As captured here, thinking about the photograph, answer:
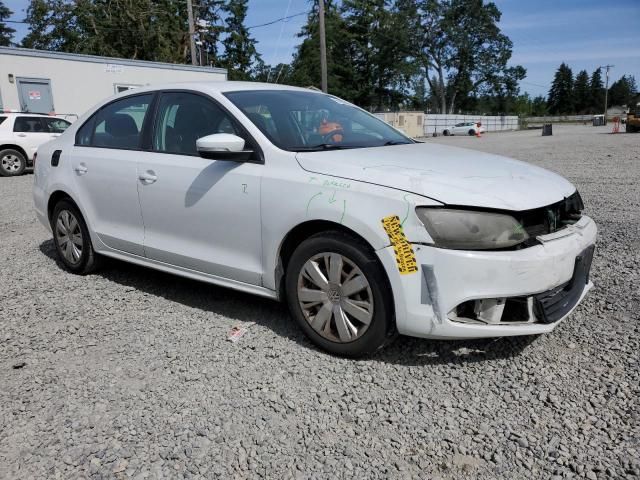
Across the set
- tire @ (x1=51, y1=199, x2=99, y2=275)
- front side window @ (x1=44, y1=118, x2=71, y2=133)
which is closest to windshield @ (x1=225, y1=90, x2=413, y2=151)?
tire @ (x1=51, y1=199, x2=99, y2=275)

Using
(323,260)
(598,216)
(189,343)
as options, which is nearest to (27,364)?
(189,343)

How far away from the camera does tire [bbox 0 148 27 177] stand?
1327cm

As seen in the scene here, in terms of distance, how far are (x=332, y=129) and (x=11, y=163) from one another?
12630 millimetres

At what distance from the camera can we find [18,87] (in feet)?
61.4

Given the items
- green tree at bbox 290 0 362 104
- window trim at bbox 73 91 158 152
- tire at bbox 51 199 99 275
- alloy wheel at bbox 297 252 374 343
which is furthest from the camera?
green tree at bbox 290 0 362 104

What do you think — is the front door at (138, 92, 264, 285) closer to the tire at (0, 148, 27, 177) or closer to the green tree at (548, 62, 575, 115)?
Result: the tire at (0, 148, 27, 177)

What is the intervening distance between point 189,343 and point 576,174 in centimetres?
965

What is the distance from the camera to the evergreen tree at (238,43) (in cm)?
5412

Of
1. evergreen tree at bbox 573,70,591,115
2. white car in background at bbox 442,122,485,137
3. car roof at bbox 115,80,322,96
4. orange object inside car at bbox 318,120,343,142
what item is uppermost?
evergreen tree at bbox 573,70,591,115

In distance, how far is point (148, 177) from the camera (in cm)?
377

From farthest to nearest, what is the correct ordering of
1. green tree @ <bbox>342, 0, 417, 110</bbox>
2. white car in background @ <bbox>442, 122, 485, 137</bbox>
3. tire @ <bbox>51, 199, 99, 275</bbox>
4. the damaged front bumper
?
green tree @ <bbox>342, 0, 417, 110</bbox> < white car in background @ <bbox>442, 122, 485, 137</bbox> < tire @ <bbox>51, 199, 99, 275</bbox> < the damaged front bumper

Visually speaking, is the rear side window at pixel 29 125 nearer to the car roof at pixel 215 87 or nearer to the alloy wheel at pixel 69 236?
the alloy wheel at pixel 69 236

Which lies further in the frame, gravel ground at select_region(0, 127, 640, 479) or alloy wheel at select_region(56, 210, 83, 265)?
alloy wheel at select_region(56, 210, 83, 265)

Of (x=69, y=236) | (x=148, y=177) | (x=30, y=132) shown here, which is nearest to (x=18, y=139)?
(x=30, y=132)
